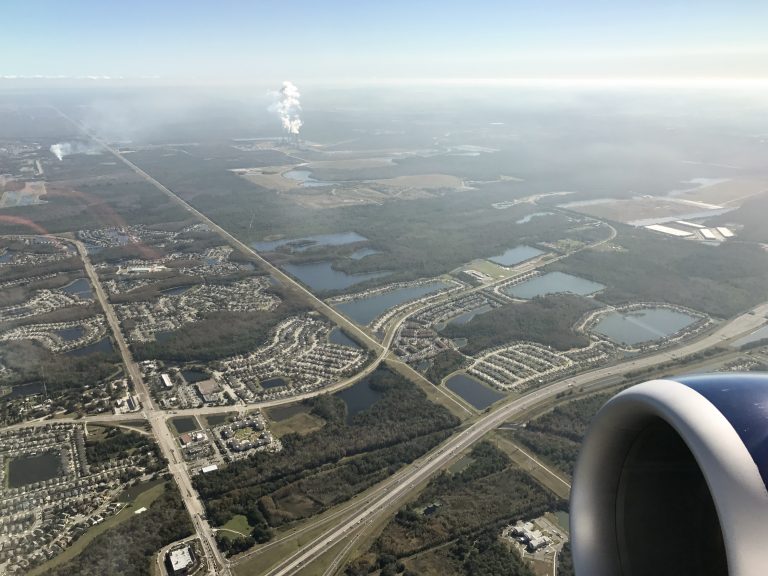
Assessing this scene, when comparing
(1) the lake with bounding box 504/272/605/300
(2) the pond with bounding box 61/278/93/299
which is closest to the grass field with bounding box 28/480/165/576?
(2) the pond with bounding box 61/278/93/299

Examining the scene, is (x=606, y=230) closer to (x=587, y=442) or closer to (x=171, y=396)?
(x=171, y=396)

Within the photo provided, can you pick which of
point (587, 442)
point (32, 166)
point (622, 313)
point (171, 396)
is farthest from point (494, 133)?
point (587, 442)

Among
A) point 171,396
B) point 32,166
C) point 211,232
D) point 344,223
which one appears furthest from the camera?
point 32,166

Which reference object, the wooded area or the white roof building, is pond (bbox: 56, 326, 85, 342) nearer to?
the wooded area

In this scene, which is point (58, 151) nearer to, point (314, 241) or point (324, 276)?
point (314, 241)

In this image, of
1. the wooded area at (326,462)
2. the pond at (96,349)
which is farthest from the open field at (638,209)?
the pond at (96,349)

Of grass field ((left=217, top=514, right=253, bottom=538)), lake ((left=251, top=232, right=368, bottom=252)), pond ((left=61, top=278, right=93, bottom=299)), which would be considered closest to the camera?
grass field ((left=217, top=514, right=253, bottom=538))

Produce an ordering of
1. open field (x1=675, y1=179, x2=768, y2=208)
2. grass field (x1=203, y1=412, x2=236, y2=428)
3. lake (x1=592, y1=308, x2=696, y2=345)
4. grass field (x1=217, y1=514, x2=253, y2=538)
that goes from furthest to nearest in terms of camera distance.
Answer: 1. open field (x1=675, y1=179, x2=768, y2=208)
2. lake (x1=592, y1=308, x2=696, y2=345)
3. grass field (x1=203, y1=412, x2=236, y2=428)
4. grass field (x1=217, y1=514, x2=253, y2=538)
